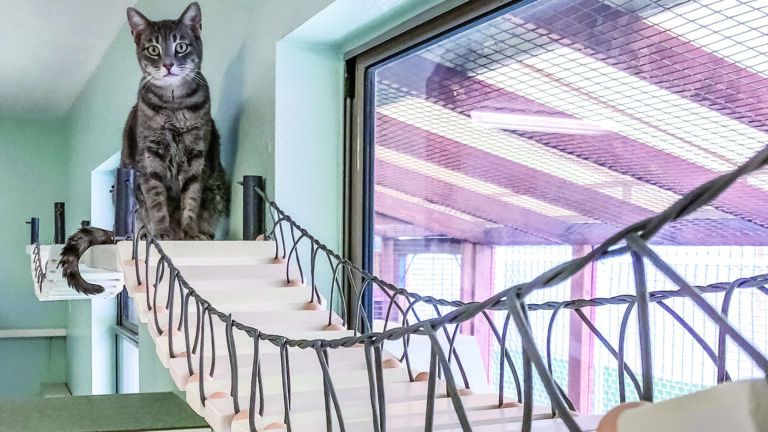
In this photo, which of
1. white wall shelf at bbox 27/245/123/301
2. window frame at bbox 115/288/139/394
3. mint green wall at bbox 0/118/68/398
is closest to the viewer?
white wall shelf at bbox 27/245/123/301

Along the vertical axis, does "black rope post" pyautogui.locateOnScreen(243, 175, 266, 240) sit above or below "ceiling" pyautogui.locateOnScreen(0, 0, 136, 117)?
below

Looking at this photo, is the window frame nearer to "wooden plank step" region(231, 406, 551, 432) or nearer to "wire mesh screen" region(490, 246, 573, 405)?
"wire mesh screen" region(490, 246, 573, 405)

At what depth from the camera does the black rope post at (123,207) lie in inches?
42.8

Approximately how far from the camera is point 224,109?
134 centimetres

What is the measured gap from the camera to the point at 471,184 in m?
0.91

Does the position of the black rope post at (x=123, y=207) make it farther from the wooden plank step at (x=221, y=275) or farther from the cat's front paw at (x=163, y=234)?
the wooden plank step at (x=221, y=275)

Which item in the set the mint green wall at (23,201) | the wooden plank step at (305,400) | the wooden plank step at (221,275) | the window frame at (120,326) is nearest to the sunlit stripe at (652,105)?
the wooden plank step at (305,400)

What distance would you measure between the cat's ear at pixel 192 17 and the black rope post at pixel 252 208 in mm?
293

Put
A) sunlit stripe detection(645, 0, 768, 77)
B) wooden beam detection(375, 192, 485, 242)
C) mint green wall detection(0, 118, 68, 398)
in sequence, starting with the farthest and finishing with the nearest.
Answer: mint green wall detection(0, 118, 68, 398)
wooden beam detection(375, 192, 485, 242)
sunlit stripe detection(645, 0, 768, 77)

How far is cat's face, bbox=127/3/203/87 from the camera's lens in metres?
1.13

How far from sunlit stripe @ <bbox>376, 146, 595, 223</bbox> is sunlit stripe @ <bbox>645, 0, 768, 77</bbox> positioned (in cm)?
21

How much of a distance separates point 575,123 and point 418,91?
32 cm

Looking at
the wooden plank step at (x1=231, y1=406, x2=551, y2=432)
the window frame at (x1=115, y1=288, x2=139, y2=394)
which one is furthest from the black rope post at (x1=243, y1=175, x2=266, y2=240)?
the window frame at (x1=115, y1=288, x2=139, y2=394)

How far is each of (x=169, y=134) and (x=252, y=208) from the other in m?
0.20
